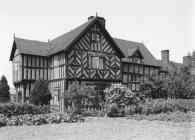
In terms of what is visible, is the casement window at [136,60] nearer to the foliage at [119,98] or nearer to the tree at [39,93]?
the tree at [39,93]

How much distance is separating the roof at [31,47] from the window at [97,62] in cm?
448

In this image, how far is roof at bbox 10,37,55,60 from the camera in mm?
26953

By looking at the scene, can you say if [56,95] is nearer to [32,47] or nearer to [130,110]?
[32,47]

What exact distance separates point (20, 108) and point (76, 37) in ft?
27.5

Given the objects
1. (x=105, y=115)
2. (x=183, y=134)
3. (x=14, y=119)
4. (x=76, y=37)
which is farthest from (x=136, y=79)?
(x=183, y=134)

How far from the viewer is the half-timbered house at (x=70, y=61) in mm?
25906

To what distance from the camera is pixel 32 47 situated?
28.0 metres

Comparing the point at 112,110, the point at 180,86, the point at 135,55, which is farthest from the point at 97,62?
the point at 112,110

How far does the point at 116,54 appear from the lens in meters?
29.0

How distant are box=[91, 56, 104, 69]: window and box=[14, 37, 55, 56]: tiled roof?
453cm

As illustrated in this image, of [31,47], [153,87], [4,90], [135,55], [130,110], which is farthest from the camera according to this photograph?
[135,55]

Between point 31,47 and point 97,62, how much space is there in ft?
20.5

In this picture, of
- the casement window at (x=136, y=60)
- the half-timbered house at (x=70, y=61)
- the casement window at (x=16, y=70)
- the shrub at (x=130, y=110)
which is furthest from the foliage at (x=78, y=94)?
the casement window at (x=136, y=60)

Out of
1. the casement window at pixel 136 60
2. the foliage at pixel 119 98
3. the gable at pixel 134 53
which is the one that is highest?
the gable at pixel 134 53
